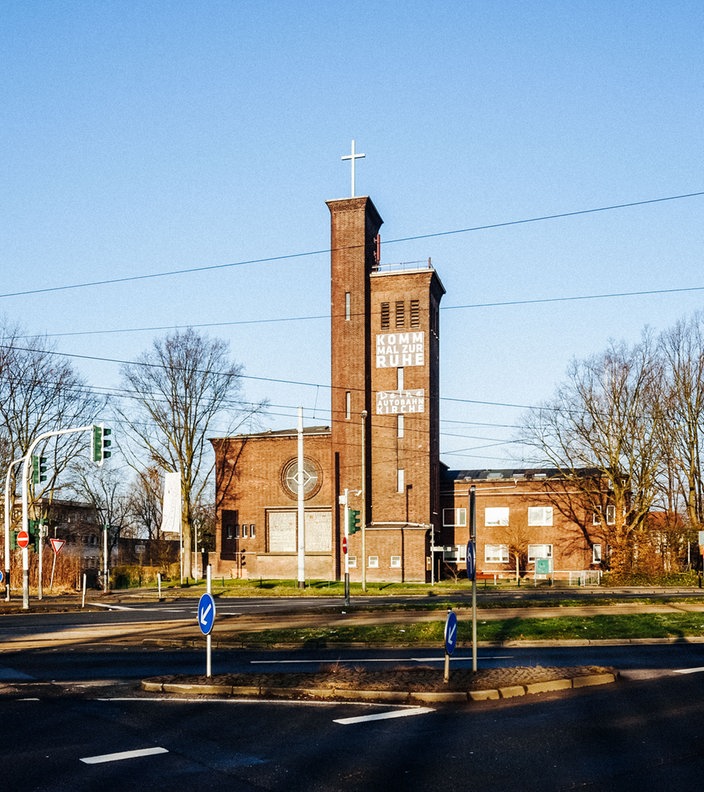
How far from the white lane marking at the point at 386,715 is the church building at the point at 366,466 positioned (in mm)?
42610

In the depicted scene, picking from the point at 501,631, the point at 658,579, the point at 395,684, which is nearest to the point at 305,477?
the point at 658,579

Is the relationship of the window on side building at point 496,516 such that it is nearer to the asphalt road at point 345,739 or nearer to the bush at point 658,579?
the bush at point 658,579

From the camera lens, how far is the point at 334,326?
198 feet

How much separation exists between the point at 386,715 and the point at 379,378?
1927 inches

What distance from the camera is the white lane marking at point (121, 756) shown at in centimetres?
926

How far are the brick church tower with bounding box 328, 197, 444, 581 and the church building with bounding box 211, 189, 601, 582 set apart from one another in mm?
63

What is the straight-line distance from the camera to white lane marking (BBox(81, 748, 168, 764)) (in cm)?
926

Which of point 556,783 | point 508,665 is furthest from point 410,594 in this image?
point 556,783

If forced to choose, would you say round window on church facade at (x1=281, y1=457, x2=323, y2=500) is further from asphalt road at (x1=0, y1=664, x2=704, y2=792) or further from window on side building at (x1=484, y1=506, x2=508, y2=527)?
asphalt road at (x1=0, y1=664, x2=704, y2=792)

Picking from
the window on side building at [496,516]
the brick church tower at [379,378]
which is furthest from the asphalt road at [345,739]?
the window on side building at [496,516]

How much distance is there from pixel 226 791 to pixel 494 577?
5893cm

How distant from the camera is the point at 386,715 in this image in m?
11.6

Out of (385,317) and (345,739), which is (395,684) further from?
(385,317)

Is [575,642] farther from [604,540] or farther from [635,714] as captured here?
[604,540]
